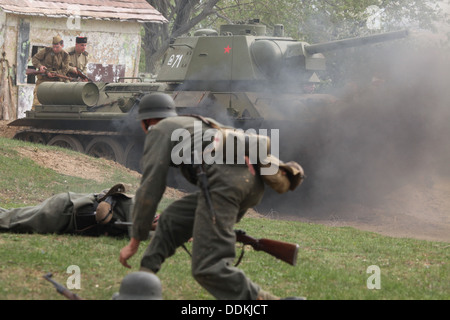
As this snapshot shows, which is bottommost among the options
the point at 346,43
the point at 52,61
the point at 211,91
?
the point at 211,91

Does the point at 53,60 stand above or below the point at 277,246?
above

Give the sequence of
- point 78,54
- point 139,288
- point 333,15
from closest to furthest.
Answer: point 139,288, point 78,54, point 333,15

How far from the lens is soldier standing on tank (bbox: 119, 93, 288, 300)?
4.76m

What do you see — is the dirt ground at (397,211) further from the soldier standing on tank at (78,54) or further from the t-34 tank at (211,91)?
the soldier standing on tank at (78,54)

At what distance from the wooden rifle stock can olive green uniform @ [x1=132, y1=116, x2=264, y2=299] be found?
9.2 inches

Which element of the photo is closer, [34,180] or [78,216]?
[78,216]

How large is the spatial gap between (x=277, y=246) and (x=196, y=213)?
Result: 749 mm

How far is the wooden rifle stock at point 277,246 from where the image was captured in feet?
17.3

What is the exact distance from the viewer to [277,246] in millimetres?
5309

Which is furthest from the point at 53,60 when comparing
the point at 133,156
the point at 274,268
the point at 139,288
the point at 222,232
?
the point at 139,288

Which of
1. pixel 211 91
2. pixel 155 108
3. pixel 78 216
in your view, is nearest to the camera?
pixel 155 108

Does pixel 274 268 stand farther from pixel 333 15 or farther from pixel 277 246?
pixel 333 15

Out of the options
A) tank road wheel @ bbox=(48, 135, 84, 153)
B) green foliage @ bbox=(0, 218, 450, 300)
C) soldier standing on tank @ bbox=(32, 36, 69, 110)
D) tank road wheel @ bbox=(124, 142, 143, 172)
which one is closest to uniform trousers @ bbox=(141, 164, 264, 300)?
green foliage @ bbox=(0, 218, 450, 300)

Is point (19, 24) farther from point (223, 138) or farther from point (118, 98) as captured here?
point (223, 138)
